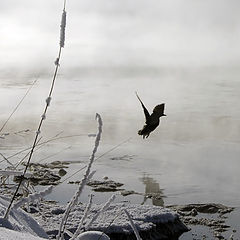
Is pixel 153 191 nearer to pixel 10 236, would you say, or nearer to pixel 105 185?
pixel 105 185

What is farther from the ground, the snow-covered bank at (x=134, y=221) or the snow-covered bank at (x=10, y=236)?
the snow-covered bank at (x=10, y=236)

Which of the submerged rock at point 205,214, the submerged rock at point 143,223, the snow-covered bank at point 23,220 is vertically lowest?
the submerged rock at point 205,214

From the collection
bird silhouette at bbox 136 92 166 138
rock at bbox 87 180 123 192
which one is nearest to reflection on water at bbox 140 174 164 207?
rock at bbox 87 180 123 192

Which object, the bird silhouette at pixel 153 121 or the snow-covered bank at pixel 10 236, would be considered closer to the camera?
the snow-covered bank at pixel 10 236

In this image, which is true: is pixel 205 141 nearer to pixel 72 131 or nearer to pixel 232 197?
pixel 72 131

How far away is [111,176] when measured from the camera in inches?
986

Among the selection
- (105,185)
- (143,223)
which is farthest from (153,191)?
(143,223)

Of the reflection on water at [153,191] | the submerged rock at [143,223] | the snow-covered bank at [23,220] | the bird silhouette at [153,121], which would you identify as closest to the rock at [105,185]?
the reflection on water at [153,191]

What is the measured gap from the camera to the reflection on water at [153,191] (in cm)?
2035

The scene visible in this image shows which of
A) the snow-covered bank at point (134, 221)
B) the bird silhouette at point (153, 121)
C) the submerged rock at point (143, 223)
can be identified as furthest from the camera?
the submerged rock at point (143, 223)

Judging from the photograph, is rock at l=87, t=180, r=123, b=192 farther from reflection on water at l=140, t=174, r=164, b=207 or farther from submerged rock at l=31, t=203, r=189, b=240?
submerged rock at l=31, t=203, r=189, b=240

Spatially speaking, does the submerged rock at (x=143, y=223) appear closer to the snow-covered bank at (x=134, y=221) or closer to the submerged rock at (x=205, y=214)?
the snow-covered bank at (x=134, y=221)

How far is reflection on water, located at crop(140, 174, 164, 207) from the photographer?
20.3 m

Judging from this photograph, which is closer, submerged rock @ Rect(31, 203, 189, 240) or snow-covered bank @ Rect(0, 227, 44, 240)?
snow-covered bank @ Rect(0, 227, 44, 240)
